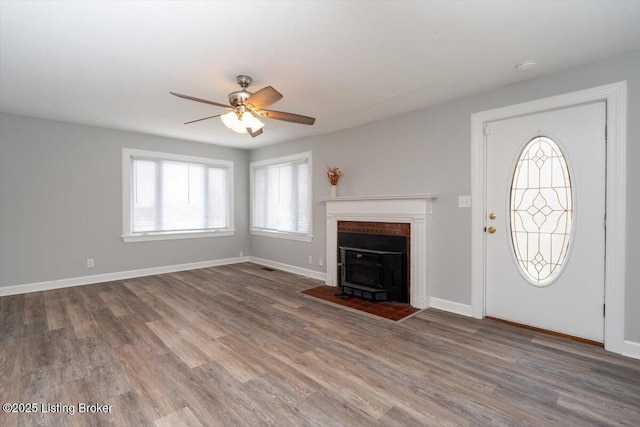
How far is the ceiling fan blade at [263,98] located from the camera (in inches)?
95.1

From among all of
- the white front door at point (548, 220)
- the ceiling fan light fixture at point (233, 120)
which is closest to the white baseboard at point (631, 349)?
the white front door at point (548, 220)

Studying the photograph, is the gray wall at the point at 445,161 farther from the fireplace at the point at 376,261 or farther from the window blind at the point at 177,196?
the window blind at the point at 177,196

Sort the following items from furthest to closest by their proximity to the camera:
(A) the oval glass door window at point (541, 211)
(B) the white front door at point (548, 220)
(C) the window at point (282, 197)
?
(C) the window at point (282, 197)
(A) the oval glass door window at point (541, 211)
(B) the white front door at point (548, 220)

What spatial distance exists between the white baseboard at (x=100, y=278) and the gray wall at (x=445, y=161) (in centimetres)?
204

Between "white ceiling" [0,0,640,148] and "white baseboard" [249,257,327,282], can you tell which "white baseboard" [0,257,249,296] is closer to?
"white baseboard" [249,257,327,282]

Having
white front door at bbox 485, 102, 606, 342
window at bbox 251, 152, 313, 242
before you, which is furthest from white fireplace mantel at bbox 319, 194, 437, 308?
window at bbox 251, 152, 313, 242

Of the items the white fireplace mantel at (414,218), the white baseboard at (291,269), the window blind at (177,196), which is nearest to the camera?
the white fireplace mantel at (414,218)

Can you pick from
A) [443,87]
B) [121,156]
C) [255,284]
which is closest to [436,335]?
[443,87]

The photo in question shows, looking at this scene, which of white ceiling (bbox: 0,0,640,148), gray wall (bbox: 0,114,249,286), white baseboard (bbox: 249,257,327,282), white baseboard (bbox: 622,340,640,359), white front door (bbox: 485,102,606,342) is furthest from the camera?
white baseboard (bbox: 249,257,327,282)

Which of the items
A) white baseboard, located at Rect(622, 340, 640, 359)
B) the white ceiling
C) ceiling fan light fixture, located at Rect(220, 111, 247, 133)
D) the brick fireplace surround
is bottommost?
white baseboard, located at Rect(622, 340, 640, 359)

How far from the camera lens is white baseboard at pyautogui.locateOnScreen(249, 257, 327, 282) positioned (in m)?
5.00

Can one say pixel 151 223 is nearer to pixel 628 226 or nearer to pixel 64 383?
pixel 64 383

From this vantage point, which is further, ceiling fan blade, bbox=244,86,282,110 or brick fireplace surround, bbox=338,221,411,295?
brick fireplace surround, bbox=338,221,411,295

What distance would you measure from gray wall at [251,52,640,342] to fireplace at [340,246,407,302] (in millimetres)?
405
